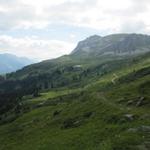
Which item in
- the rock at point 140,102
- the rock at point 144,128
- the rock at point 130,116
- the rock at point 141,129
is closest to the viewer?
the rock at point 144,128

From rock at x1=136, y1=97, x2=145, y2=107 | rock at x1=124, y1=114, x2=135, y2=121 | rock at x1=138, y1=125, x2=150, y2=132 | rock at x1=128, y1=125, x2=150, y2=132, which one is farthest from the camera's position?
rock at x1=136, y1=97, x2=145, y2=107

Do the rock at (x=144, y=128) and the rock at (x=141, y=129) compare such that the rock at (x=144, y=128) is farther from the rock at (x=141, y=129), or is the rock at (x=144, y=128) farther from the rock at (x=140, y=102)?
the rock at (x=140, y=102)

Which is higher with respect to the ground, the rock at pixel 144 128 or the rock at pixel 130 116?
the rock at pixel 130 116

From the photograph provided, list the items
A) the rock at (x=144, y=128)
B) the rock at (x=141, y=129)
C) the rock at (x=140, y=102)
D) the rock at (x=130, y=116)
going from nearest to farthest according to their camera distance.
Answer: the rock at (x=144, y=128), the rock at (x=141, y=129), the rock at (x=130, y=116), the rock at (x=140, y=102)

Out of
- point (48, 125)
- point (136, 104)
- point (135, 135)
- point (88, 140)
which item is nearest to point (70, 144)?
point (88, 140)

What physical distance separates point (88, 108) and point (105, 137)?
50201 millimetres

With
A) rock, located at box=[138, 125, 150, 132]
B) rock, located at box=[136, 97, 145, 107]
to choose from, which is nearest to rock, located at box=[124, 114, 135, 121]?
rock, located at box=[138, 125, 150, 132]

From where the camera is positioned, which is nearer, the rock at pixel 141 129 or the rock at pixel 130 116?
the rock at pixel 141 129

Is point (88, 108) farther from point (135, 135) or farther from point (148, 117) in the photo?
point (135, 135)

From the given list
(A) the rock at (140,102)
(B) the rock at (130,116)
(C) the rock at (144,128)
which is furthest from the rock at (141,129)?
(A) the rock at (140,102)

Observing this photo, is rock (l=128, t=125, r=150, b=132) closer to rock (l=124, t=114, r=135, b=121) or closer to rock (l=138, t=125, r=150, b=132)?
rock (l=138, t=125, r=150, b=132)

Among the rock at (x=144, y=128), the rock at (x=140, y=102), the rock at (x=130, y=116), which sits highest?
the rock at (x=140, y=102)

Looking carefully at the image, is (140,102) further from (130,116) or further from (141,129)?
(141,129)

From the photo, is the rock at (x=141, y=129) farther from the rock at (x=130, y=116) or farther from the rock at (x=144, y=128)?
the rock at (x=130, y=116)
